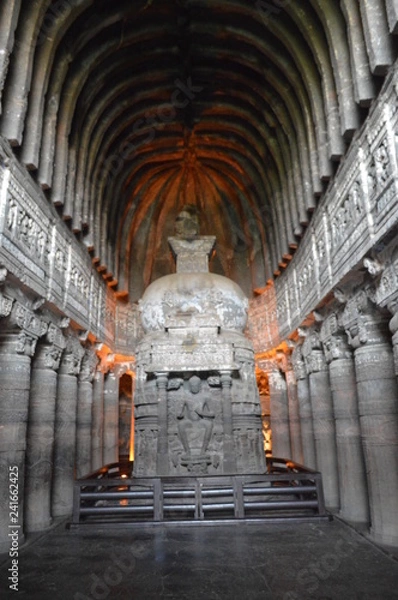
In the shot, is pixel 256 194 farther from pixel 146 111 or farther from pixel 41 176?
pixel 41 176

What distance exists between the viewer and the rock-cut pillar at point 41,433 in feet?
28.6

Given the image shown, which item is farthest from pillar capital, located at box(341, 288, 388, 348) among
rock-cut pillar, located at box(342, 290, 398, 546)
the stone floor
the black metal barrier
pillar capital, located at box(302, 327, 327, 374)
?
the stone floor

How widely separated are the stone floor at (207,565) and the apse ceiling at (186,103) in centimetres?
684

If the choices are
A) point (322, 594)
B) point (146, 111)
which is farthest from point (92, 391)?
point (322, 594)

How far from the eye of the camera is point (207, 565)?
5781 mm

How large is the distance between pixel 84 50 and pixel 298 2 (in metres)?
5.32

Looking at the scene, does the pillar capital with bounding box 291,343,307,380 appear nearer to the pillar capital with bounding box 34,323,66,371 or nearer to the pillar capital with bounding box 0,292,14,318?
the pillar capital with bounding box 34,323,66,371

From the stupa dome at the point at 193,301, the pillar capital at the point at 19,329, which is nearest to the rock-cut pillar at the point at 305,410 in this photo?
the stupa dome at the point at 193,301

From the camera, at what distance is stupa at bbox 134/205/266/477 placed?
10055 mm

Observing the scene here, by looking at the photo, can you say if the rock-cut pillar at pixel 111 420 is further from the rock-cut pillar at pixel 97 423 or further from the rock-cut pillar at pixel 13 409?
the rock-cut pillar at pixel 13 409

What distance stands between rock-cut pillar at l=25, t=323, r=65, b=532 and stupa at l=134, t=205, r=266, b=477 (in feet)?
7.29

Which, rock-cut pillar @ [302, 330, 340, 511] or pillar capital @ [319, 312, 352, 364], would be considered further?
rock-cut pillar @ [302, 330, 340, 511]

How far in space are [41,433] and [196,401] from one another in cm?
360

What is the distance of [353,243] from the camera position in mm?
8016
